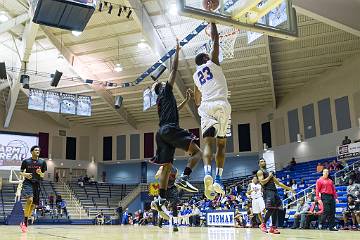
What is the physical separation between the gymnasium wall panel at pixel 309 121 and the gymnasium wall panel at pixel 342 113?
189 centimetres

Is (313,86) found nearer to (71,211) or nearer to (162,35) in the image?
(162,35)

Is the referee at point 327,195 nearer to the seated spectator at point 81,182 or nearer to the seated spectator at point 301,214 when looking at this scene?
the seated spectator at point 301,214

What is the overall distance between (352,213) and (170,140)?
8636mm

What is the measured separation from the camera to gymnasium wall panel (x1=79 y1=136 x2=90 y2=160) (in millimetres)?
34312

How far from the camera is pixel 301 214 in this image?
1305cm

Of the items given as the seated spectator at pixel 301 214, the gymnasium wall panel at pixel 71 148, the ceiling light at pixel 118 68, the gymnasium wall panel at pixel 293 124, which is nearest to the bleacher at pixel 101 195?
the gymnasium wall panel at pixel 71 148

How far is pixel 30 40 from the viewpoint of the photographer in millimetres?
18578

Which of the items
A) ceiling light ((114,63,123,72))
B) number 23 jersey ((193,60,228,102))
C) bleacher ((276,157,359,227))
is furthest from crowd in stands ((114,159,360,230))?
ceiling light ((114,63,123,72))

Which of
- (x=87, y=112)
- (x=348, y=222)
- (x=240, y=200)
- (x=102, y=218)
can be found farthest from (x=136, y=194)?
(x=348, y=222)

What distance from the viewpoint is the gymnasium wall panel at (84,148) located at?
3431 centimetres

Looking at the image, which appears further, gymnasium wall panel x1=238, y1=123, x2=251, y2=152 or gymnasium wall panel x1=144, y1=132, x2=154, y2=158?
gymnasium wall panel x1=144, y1=132, x2=154, y2=158

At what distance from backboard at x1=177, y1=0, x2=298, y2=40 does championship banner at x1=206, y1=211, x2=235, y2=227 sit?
9004 millimetres

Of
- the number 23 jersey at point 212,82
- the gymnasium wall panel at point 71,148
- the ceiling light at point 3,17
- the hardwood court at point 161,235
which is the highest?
the ceiling light at point 3,17

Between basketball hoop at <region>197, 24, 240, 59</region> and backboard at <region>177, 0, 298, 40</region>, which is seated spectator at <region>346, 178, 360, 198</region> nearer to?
basketball hoop at <region>197, 24, 240, 59</region>
